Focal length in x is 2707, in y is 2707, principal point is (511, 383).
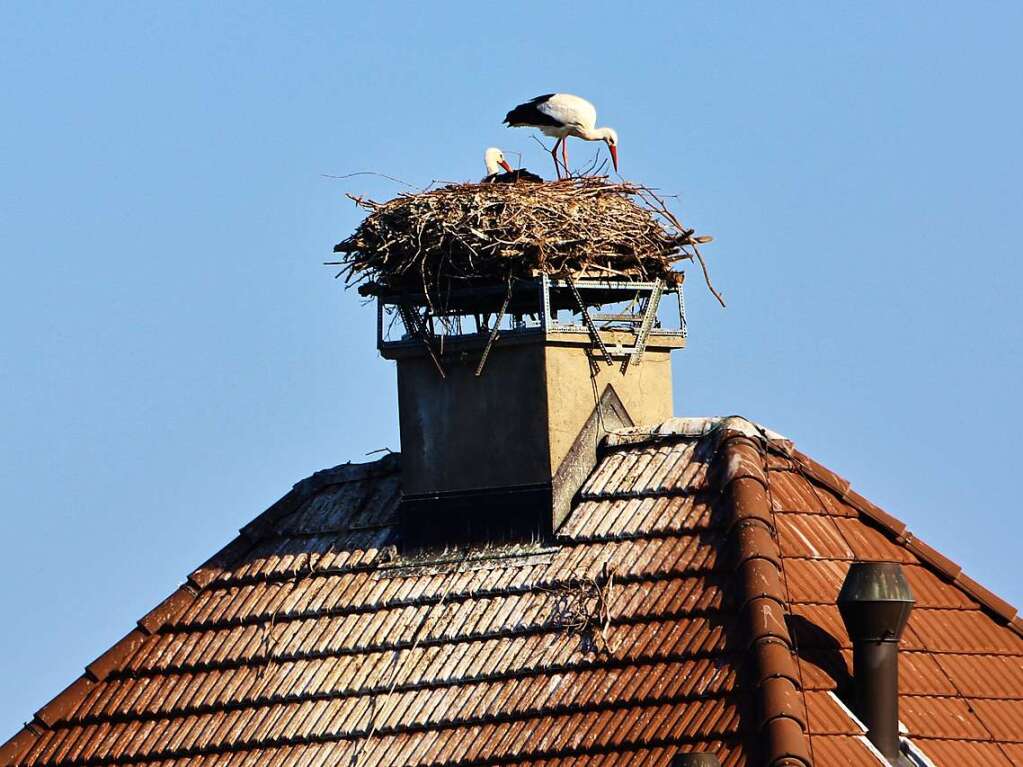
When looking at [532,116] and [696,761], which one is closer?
[696,761]

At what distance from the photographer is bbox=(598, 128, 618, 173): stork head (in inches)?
868

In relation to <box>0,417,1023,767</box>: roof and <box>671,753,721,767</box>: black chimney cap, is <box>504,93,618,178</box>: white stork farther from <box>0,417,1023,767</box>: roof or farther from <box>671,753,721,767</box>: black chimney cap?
<box>671,753,721,767</box>: black chimney cap

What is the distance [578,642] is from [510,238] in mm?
2912

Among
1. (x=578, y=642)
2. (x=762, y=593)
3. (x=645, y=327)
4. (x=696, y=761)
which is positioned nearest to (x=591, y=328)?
(x=645, y=327)

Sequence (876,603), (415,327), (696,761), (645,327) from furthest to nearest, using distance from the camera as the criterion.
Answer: (415,327)
(645,327)
(876,603)
(696,761)

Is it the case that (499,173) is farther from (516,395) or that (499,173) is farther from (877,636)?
(877,636)

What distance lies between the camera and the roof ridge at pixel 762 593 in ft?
51.3

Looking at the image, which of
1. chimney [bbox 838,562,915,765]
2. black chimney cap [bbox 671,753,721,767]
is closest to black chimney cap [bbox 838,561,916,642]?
chimney [bbox 838,562,915,765]

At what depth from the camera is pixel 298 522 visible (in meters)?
20.0

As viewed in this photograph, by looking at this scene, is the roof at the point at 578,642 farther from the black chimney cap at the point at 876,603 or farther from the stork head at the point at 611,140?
the stork head at the point at 611,140

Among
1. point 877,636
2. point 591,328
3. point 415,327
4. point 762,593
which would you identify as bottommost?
point 877,636

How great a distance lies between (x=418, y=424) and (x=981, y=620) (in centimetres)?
424

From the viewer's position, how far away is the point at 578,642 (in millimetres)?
17406

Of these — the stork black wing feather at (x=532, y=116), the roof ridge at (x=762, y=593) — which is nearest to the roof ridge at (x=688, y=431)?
the roof ridge at (x=762, y=593)
